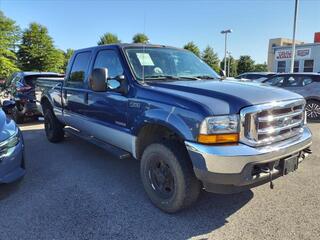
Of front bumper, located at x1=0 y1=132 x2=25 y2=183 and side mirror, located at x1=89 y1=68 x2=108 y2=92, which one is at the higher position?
side mirror, located at x1=89 y1=68 x2=108 y2=92

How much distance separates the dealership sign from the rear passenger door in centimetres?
3772

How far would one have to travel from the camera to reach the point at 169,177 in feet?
11.5

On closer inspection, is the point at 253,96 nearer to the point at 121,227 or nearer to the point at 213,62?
the point at 121,227

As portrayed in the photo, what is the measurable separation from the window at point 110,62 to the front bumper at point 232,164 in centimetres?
173

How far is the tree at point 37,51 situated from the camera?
114 feet

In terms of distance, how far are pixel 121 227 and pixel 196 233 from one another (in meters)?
0.79

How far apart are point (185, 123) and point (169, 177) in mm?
775

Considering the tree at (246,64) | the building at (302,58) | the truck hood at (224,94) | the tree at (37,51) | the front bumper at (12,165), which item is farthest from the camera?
the tree at (246,64)

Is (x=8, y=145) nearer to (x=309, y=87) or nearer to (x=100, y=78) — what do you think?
(x=100, y=78)

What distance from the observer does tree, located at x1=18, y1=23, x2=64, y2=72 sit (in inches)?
1372

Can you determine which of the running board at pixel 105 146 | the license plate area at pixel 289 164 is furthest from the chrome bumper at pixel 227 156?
the running board at pixel 105 146

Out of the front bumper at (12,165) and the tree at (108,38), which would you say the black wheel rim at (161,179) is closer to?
the front bumper at (12,165)

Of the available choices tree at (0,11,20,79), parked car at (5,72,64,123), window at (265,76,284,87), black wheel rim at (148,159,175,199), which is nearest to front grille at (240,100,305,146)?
black wheel rim at (148,159,175,199)

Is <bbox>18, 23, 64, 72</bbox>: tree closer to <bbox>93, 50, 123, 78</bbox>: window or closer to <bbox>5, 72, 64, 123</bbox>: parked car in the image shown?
<bbox>5, 72, 64, 123</bbox>: parked car
